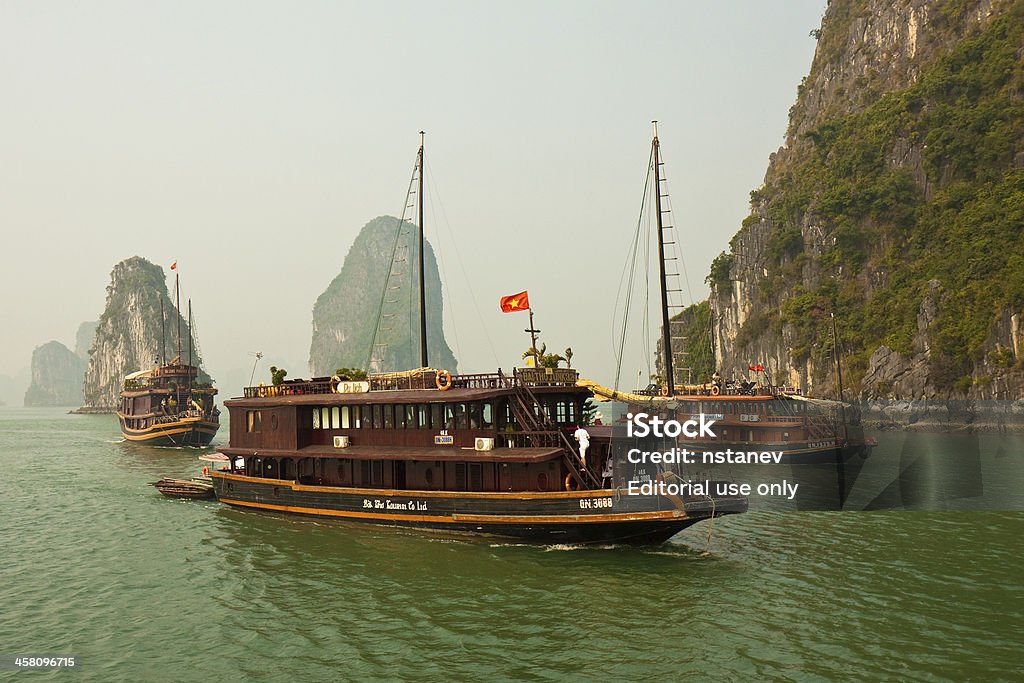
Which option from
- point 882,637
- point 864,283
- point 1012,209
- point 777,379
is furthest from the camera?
point 777,379

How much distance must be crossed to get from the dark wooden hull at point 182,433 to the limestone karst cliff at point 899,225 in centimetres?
6233

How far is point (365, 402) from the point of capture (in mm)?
24094

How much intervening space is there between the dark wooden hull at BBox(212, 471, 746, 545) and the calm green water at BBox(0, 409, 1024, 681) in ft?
1.69

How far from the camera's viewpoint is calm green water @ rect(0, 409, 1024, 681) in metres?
13.5

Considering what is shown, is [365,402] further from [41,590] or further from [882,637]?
[882,637]

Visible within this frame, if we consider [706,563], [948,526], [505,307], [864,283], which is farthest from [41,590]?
[864,283]

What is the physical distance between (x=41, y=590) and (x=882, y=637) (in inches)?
827

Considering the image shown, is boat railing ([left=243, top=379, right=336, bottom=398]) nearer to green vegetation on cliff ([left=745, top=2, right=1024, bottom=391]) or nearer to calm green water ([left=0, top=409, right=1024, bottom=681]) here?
calm green water ([left=0, top=409, right=1024, bottom=681])

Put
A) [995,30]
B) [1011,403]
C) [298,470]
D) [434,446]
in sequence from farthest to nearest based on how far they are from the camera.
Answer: [995,30]
[1011,403]
[298,470]
[434,446]

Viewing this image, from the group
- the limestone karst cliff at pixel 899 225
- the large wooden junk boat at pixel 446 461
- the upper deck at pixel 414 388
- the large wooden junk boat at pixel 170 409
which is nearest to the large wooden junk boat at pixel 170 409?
the large wooden junk boat at pixel 170 409

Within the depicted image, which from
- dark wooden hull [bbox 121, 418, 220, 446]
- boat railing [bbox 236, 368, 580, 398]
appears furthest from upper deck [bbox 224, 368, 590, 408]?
dark wooden hull [bbox 121, 418, 220, 446]

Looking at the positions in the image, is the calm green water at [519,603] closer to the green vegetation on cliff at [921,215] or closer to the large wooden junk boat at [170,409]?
the large wooden junk boat at [170,409]

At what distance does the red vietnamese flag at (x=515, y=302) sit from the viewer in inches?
944

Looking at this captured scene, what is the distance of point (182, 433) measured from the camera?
2243 inches
